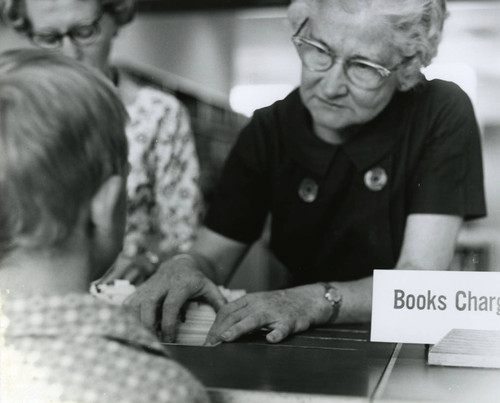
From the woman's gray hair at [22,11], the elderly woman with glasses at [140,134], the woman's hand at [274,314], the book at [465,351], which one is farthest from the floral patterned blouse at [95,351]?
the woman's gray hair at [22,11]

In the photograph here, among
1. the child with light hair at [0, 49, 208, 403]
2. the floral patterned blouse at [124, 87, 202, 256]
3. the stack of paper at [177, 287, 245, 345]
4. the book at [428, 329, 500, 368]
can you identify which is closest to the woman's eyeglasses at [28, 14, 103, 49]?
the floral patterned blouse at [124, 87, 202, 256]

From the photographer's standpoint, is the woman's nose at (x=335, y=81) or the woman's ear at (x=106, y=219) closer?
the woman's ear at (x=106, y=219)

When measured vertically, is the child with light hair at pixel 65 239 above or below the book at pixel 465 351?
above

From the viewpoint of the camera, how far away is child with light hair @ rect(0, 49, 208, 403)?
1162 millimetres

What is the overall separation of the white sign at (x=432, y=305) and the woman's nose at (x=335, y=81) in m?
0.45

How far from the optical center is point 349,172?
1742 mm

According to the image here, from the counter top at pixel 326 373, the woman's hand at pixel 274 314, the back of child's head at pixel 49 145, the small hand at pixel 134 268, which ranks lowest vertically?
the small hand at pixel 134 268

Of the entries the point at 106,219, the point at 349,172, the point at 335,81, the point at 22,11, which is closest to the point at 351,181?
the point at 349,172

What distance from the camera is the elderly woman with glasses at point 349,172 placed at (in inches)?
62.8

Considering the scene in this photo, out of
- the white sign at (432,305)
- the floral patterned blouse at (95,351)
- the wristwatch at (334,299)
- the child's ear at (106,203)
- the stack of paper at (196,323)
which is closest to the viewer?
the floral patterned blouse at (95,351)

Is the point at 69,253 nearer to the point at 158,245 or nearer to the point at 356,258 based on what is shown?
the point at 158,245

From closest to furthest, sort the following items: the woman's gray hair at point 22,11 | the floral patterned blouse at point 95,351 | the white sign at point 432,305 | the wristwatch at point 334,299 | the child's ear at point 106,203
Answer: the floral patterned blouse at point 95,351, the child's ear at point 106,203, the white sign at point 432,305, the wristwatch at point 334,299, the woman's gray hair at point 22,11

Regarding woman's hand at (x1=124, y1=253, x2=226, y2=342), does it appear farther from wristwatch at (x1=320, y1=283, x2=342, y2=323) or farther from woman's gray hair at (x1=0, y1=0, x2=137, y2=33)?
woman's gray hair at (x1=0, y1=0, x2=137, y2=33)

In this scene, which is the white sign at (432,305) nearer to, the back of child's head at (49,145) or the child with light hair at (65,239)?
the child with light hair at (65,239)
